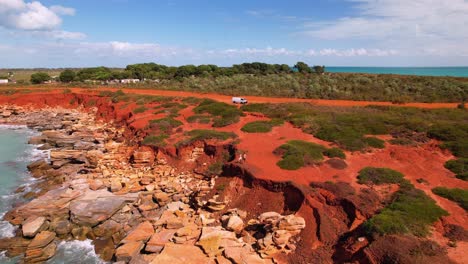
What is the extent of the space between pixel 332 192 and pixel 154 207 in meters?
9.48

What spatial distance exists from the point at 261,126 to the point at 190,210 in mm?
9955

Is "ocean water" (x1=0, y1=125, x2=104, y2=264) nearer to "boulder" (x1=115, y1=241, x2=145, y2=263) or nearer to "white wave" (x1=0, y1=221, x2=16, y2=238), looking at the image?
"white wave" (x1=0, y1=221, x2=16, y2=238)

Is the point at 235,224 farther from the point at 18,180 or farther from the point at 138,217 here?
the point at 18,180

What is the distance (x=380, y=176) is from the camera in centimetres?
1545

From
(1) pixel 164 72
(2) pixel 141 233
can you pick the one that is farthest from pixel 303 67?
(2) pixel 141 233

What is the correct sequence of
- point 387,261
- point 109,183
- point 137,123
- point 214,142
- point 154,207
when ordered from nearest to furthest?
point 387,261 < point 154,207 < point 109,183 < point 214,142 < point 137,123

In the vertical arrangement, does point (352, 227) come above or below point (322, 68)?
below

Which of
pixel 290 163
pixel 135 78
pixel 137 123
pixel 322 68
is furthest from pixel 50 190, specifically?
pixel 322 68

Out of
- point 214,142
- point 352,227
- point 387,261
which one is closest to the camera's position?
point 387,261

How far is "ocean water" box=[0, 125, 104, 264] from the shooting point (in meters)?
13.6

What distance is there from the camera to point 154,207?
658 inches

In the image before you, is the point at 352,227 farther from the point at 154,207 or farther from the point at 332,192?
the point at 154,207

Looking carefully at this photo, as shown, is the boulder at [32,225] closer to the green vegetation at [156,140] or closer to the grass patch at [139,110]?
the green vegetation at [156,140]

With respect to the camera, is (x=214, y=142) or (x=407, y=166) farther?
(x=214, y=142)
